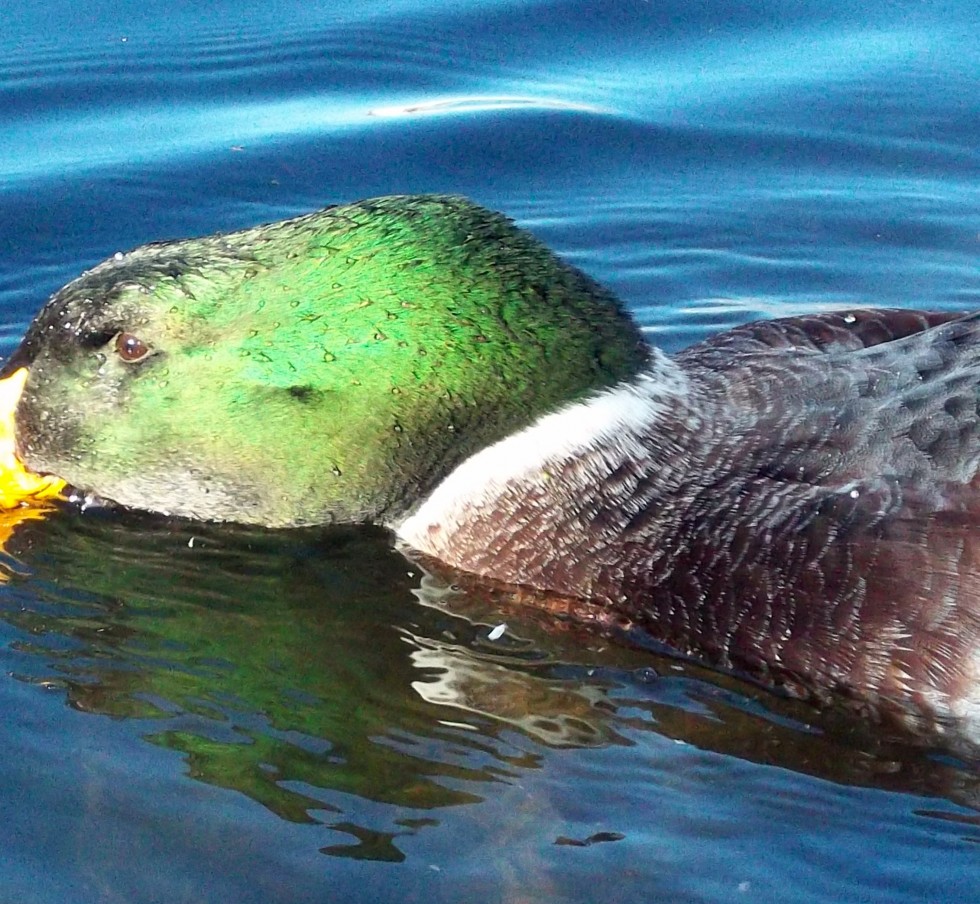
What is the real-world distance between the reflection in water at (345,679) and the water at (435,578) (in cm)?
1

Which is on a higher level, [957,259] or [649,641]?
[957,259]

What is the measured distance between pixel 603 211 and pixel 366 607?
10.1 feet

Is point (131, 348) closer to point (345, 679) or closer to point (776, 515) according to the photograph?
point (345, 679)

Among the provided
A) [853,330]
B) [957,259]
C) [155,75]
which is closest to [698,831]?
Answer: [853,330]

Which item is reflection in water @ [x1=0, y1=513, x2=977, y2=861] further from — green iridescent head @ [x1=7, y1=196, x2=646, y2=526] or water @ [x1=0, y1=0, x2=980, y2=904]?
green iridescent head @ [x1=7, y1=196, x2=646, y2=526]

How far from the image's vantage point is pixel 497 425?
502 centimetres

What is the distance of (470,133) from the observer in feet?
→ 27.4

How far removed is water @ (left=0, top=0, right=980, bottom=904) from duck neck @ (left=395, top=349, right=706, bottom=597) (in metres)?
0.19

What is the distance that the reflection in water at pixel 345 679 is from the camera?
445 centimetres

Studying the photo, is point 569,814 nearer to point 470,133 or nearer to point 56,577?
point 56,577

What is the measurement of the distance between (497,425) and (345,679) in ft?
2.75

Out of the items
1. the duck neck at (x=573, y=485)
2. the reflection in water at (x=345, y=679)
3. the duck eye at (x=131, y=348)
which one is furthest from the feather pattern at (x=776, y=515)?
the duck eye at (x=131, y=348)

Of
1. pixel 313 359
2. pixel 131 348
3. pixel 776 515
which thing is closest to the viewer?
pixel 776 515

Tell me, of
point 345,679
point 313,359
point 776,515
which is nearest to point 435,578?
point 345,679
